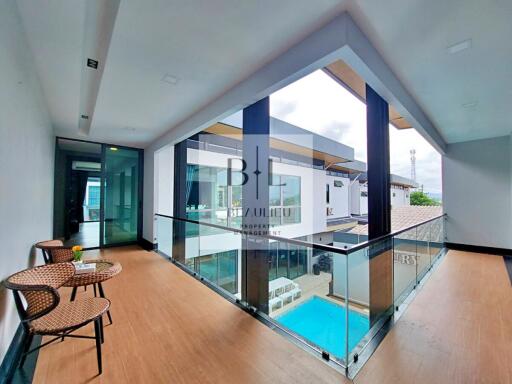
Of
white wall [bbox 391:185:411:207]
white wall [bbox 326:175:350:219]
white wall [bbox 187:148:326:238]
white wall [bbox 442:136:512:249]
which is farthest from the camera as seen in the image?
white wall [bbox 391:185:411:207]

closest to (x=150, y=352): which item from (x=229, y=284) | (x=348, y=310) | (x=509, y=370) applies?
(x=229, y=284)

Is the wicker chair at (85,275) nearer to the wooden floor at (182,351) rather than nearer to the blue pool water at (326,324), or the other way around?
the wooden floor at (182,351)

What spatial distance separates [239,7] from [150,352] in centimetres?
287

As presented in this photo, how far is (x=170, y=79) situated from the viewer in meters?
2.65

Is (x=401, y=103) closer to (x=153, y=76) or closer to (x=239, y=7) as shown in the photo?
(x=239, y=7)

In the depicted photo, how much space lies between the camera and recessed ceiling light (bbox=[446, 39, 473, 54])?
2068 mm

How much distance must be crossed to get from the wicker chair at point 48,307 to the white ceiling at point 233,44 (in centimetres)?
206

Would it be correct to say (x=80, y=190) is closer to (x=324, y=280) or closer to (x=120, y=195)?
(x=120, y=195)

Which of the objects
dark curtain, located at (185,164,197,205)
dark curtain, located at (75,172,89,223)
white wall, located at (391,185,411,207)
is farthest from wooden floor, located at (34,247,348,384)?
white wall, located at (391,185,411,207)

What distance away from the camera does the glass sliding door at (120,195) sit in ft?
19.0

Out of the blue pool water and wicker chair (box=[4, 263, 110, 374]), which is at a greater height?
wicker chair (box=[4, 263, 110, 374])

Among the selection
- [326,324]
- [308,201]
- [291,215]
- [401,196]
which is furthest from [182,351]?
[401,196]

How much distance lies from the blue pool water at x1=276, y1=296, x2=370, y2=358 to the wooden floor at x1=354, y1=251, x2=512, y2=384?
21 cm

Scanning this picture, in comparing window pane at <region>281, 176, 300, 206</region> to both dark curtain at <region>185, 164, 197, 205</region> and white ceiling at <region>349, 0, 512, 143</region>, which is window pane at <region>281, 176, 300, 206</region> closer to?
dark curtain at <region>185, 164, 197, 205</region>
